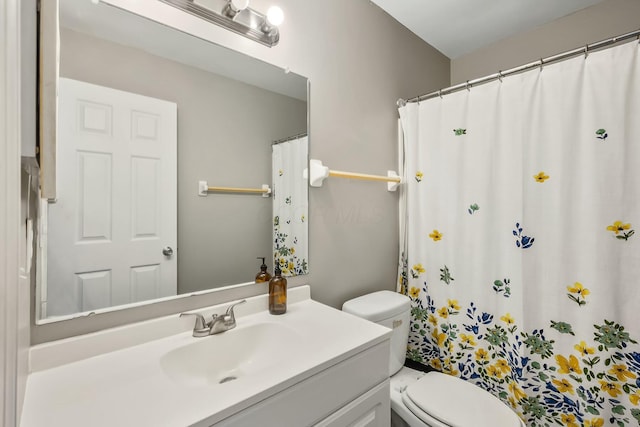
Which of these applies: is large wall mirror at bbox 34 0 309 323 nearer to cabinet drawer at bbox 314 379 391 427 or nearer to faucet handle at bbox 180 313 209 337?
faucet handle at bbox 180 313 209 337

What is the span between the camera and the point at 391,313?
1411 millimetres

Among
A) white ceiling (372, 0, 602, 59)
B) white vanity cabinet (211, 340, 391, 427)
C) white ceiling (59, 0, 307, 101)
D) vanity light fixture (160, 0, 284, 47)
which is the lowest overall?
white vanity cabinet (211, 340, 391, 427)

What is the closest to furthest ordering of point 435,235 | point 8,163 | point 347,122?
point 8,163
point 347,122
point 435,235

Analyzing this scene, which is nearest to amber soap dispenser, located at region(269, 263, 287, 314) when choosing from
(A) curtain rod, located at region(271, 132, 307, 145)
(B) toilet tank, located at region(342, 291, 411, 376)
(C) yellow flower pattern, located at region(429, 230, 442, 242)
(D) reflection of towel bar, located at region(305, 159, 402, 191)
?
(B) toilet tank, located at region(342, 291, 411, 376)

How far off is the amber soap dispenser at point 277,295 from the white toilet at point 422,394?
1.16ft

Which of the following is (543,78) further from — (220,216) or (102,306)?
(102,306)

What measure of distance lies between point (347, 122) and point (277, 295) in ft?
3.01

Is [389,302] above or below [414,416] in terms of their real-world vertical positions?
above

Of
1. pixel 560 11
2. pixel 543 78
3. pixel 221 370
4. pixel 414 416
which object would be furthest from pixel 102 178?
pixel 560 11

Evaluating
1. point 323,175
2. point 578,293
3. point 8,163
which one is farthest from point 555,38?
point 8,163

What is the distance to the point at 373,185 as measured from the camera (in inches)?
65.5

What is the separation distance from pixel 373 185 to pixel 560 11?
155 centimetres

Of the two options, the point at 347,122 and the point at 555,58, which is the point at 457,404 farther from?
the point at 555,58

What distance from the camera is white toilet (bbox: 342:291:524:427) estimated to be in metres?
1.12
